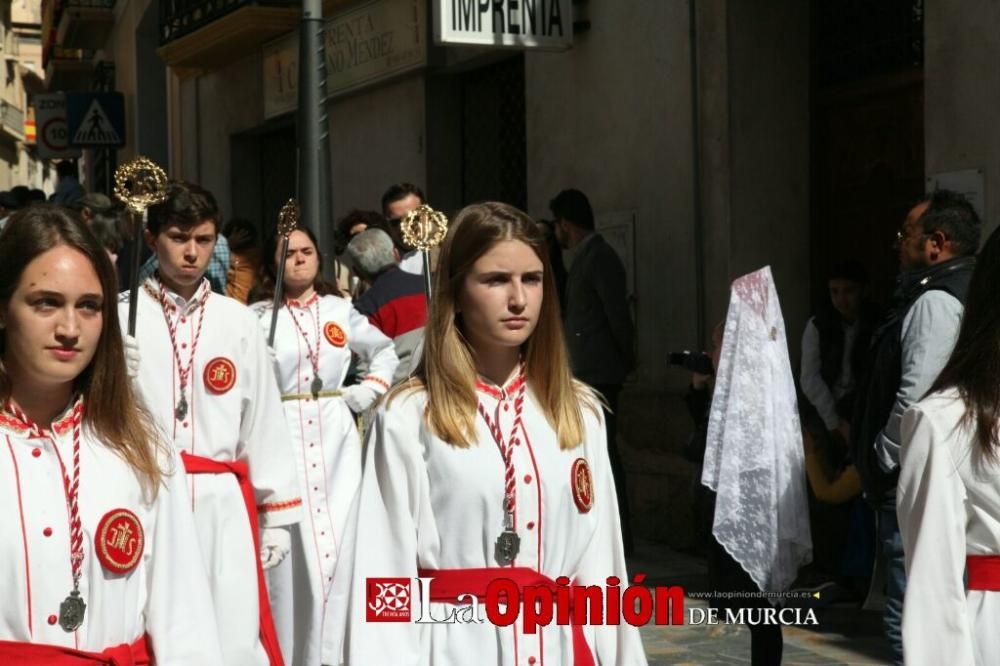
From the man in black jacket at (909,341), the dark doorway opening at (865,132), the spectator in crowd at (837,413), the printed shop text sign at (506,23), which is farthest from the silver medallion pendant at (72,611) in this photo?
the printed shop text sign at (506,23)

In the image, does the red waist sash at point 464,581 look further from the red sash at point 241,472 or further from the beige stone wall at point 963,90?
the beige stone wall at point 963,90

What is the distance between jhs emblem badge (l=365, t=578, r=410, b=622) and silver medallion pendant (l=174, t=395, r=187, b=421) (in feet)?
8.72

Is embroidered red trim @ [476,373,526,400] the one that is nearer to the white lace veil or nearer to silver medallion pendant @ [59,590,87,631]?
silver medallion pendant @ [59,590,87,631]

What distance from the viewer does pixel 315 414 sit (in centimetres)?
876

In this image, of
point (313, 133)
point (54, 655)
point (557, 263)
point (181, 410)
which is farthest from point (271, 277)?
point (54, 655)

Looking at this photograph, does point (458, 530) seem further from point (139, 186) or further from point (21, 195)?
point (21, 195)

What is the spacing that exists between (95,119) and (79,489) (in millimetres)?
20618

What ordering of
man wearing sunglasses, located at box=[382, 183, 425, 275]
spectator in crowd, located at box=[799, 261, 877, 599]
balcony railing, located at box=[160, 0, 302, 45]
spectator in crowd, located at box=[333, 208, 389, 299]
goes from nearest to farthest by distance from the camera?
spectator in crowd, located at box=[799, 261, 877, 599], man wearing sunglasses, located at box=[382, 183, 425, 275], spectator in crowd, located at box=[333, 208, 389, 299], balcony railing, located at box=[160, 0, 302, 45]

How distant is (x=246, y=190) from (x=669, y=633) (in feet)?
47.5

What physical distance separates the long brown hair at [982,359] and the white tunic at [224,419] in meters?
2.88

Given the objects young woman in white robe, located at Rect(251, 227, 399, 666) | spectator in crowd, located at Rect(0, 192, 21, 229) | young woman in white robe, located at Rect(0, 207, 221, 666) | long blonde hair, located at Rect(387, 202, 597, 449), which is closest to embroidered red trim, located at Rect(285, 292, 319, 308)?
young woman in white robe, located at Rect(251, 227, 399, 666)

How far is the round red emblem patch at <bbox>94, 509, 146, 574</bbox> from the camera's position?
148 inches

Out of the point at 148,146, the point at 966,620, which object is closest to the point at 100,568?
the point at 966,620

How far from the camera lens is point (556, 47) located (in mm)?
12469
